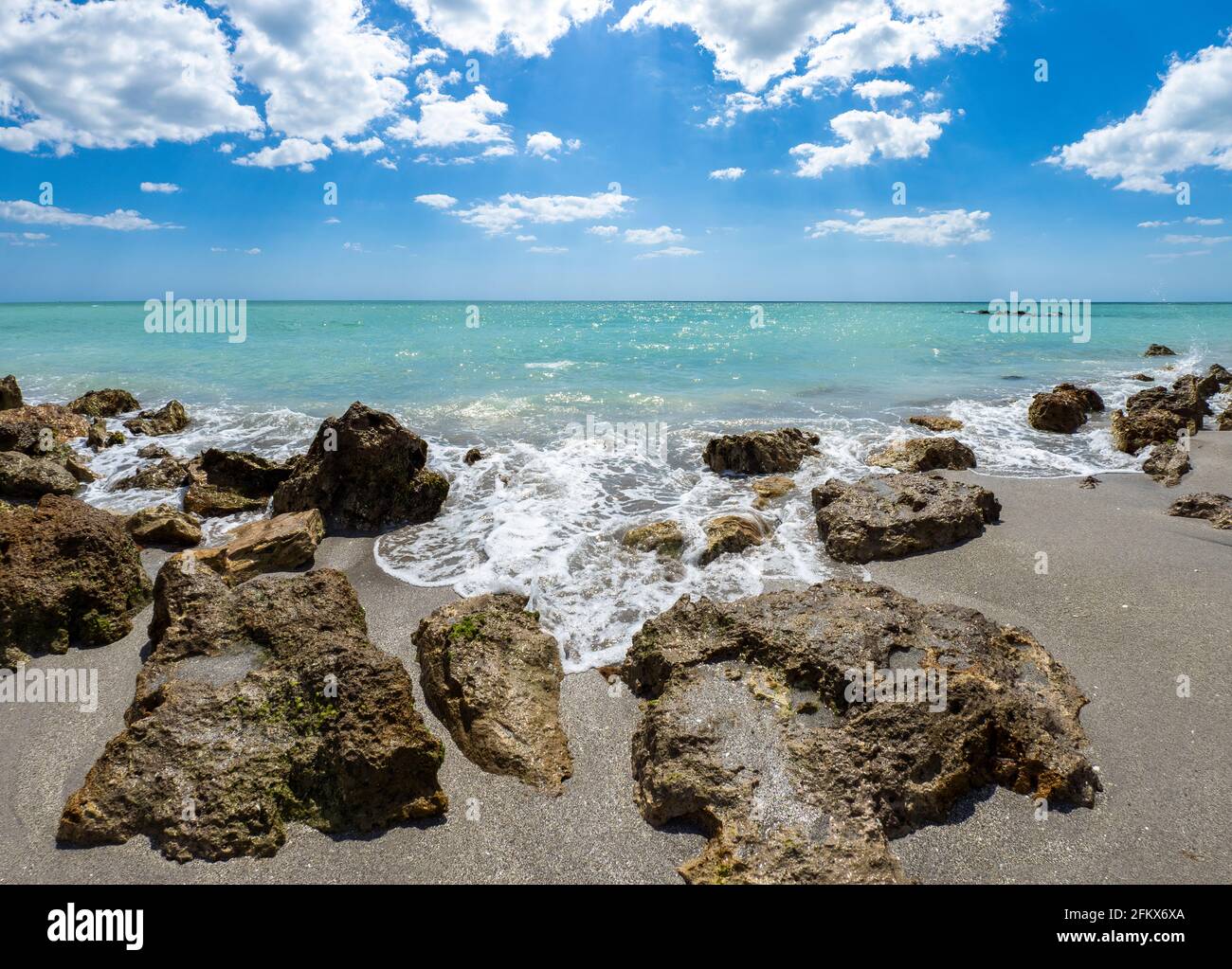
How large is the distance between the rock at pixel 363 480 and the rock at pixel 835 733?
5.30 metres

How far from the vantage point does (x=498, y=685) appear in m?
4.88

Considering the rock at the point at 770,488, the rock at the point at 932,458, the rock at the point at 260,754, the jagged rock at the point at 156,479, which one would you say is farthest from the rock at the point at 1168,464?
the jagged rock at the point at 156,479

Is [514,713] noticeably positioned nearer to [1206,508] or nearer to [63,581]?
[63,581]

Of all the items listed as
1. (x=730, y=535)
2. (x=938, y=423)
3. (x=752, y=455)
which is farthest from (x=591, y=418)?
(x=730, y=535)

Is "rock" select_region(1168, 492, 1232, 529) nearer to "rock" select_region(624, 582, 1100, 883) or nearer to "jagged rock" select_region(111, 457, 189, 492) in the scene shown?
"rock" select_region(624, 582, 1100, 883)

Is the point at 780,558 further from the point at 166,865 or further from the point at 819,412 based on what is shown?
the point at 819,412

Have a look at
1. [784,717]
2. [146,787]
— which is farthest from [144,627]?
[784,717]

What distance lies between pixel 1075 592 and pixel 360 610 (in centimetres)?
698

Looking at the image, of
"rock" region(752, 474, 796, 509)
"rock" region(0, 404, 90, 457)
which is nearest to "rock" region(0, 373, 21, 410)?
"rock" region(0, 404, 90, 457)

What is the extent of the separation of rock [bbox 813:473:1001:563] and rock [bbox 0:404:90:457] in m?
13.9

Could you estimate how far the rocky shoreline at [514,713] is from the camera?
3668 mm

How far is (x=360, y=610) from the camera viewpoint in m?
5.71

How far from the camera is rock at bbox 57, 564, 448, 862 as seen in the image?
3641mm

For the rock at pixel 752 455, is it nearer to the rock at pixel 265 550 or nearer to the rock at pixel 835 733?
the rock at pixel 835 733
